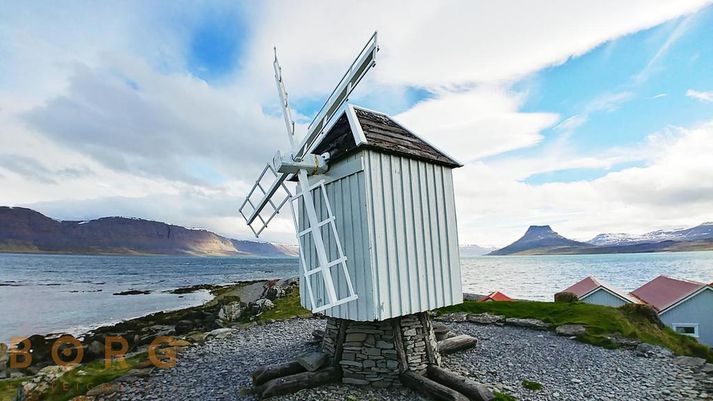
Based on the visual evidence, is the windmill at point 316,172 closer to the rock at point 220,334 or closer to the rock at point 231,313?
the rock at point 220,334

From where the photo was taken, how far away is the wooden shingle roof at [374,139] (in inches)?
318

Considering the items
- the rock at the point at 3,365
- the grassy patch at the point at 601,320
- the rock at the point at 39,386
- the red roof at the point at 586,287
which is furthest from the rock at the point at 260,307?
the red roof at the point at 586,287

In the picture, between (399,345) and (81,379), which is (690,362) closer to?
(399,345)

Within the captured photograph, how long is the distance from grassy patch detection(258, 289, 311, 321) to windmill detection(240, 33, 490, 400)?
8.72m

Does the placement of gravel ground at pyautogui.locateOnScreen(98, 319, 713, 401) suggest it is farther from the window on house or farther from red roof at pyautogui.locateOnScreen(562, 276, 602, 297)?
the window on house

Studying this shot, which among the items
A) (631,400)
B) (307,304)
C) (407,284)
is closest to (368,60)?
(407,284)

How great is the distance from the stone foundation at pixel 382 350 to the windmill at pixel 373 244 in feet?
0.08

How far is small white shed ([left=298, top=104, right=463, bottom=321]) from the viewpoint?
766 centimetres

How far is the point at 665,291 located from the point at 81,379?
31.6 metres

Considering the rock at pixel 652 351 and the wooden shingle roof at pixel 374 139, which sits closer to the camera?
the wooden shingle roof at pixel 374 139

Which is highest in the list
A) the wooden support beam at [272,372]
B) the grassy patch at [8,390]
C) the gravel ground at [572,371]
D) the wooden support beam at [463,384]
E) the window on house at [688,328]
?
the wooden support beam at [272,372]

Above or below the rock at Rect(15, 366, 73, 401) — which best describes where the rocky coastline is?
below

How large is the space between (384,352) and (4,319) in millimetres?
39605

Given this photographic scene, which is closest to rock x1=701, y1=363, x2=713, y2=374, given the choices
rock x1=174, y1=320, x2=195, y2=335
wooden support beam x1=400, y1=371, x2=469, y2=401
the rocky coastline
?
the rocky coastline
